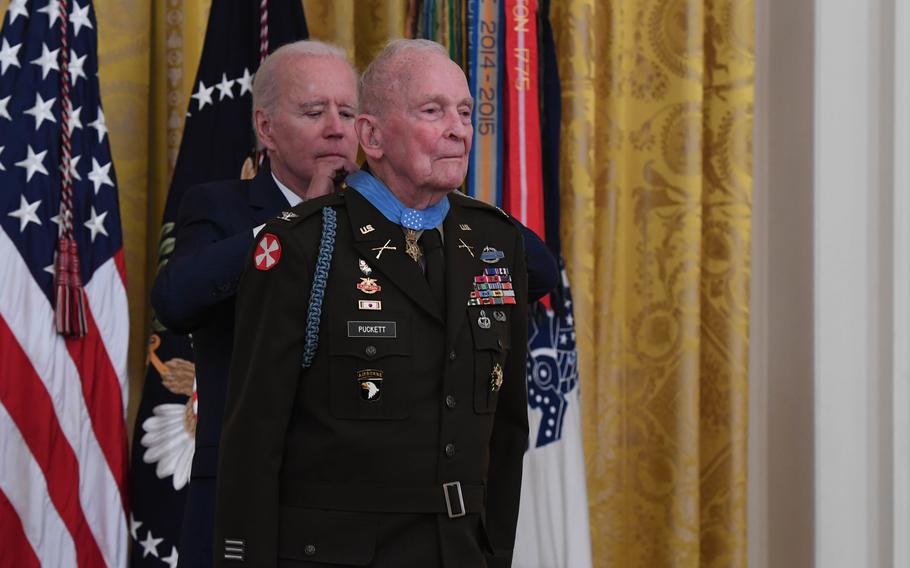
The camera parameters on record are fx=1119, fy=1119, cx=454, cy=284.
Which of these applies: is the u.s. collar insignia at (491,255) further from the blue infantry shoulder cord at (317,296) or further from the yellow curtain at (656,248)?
the yellow curtain at (656,248)

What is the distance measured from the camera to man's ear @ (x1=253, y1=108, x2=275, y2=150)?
203 centimetres

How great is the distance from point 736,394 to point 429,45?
1.96 m

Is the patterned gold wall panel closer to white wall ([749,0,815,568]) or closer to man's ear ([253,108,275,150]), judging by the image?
man's ear ([253,108,275,150])

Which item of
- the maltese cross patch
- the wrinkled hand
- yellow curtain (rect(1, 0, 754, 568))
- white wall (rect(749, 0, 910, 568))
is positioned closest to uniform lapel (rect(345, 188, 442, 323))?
the maltese cross patch

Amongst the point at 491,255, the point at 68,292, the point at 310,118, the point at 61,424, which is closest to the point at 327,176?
the point at 310,118

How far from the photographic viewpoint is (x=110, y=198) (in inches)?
108

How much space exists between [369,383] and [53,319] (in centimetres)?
137

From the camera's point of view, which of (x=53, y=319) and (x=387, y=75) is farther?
(x=53, y=319)

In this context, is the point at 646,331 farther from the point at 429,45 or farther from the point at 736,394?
the point at 429,45

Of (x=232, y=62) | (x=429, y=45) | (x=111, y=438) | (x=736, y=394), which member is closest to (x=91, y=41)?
(x=232, y=62)

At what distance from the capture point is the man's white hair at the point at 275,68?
2.02 m

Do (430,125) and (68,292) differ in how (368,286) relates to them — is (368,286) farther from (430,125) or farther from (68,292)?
(68,292)

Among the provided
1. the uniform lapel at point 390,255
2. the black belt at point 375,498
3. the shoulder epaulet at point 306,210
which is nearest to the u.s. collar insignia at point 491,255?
the uniform lapel at point 390,255

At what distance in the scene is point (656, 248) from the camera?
11.1ft
